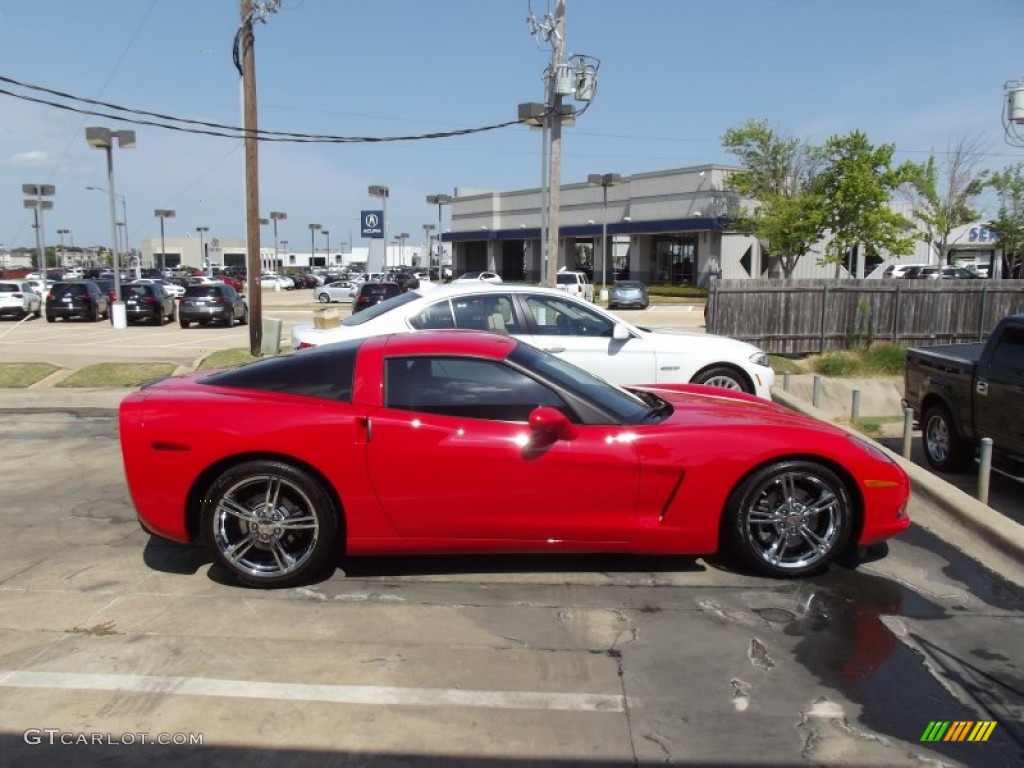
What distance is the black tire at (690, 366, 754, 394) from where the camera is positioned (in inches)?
366

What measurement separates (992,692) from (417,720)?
248cm

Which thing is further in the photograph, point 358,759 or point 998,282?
point 998,282

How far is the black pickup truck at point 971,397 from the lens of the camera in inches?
286

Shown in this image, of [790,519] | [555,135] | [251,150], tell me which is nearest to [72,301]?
[251,150]

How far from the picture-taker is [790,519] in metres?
4.92

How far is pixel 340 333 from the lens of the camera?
861 centimetres

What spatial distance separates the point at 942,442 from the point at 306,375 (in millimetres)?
6494

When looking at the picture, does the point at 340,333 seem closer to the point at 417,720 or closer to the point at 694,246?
the point at 417,720

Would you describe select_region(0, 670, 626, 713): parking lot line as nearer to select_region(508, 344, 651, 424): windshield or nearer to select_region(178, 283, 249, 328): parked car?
select_region(508, 344, 651, 424): windshield

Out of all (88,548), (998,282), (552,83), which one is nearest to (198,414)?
(88,548)

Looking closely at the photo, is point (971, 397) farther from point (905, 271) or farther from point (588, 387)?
point (905, 271)

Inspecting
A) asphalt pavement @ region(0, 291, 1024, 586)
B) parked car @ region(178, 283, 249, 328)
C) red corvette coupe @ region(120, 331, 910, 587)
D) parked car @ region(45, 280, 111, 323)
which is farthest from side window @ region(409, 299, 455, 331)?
parked car @ region(45, 280, 111, 323)

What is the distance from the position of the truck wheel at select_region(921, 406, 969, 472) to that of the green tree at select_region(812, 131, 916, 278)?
3336 cm

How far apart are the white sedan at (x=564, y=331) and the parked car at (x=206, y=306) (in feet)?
70.7
